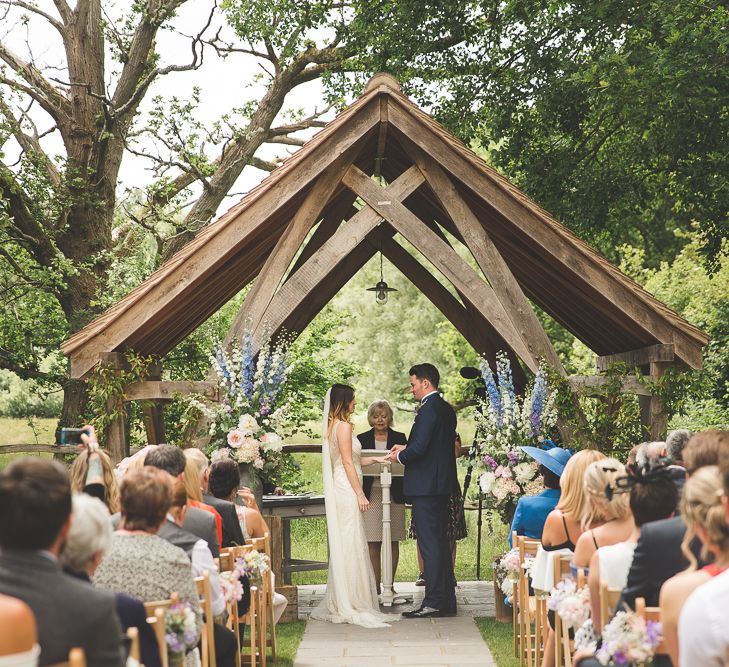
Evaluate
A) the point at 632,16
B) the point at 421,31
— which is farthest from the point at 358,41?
the point at 632,16

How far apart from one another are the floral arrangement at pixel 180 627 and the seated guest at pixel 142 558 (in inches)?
4.6

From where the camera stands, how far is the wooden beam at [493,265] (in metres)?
8.05

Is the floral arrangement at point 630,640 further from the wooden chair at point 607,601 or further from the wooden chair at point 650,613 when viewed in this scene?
the wooden chair at point 607,601

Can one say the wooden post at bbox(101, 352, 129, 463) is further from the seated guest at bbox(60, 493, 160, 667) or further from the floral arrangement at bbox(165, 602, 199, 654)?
the seated guest at bbox(60, 493, 160, 667)

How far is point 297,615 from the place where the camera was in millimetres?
8594

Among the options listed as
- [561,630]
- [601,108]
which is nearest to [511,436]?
[561,630]

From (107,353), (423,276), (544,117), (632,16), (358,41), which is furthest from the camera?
(358,41)

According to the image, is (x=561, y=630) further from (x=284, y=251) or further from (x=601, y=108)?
(x=601, y=108)

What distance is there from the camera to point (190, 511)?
5.43 metres

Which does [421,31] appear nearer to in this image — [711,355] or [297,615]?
[711,355]

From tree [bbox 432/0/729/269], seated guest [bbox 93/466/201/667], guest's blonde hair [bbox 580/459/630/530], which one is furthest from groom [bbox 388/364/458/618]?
tree [bbox 432/0/729/269]

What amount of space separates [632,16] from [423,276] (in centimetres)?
431

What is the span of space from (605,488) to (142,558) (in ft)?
7.00

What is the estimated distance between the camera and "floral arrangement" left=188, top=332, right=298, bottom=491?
798cm
